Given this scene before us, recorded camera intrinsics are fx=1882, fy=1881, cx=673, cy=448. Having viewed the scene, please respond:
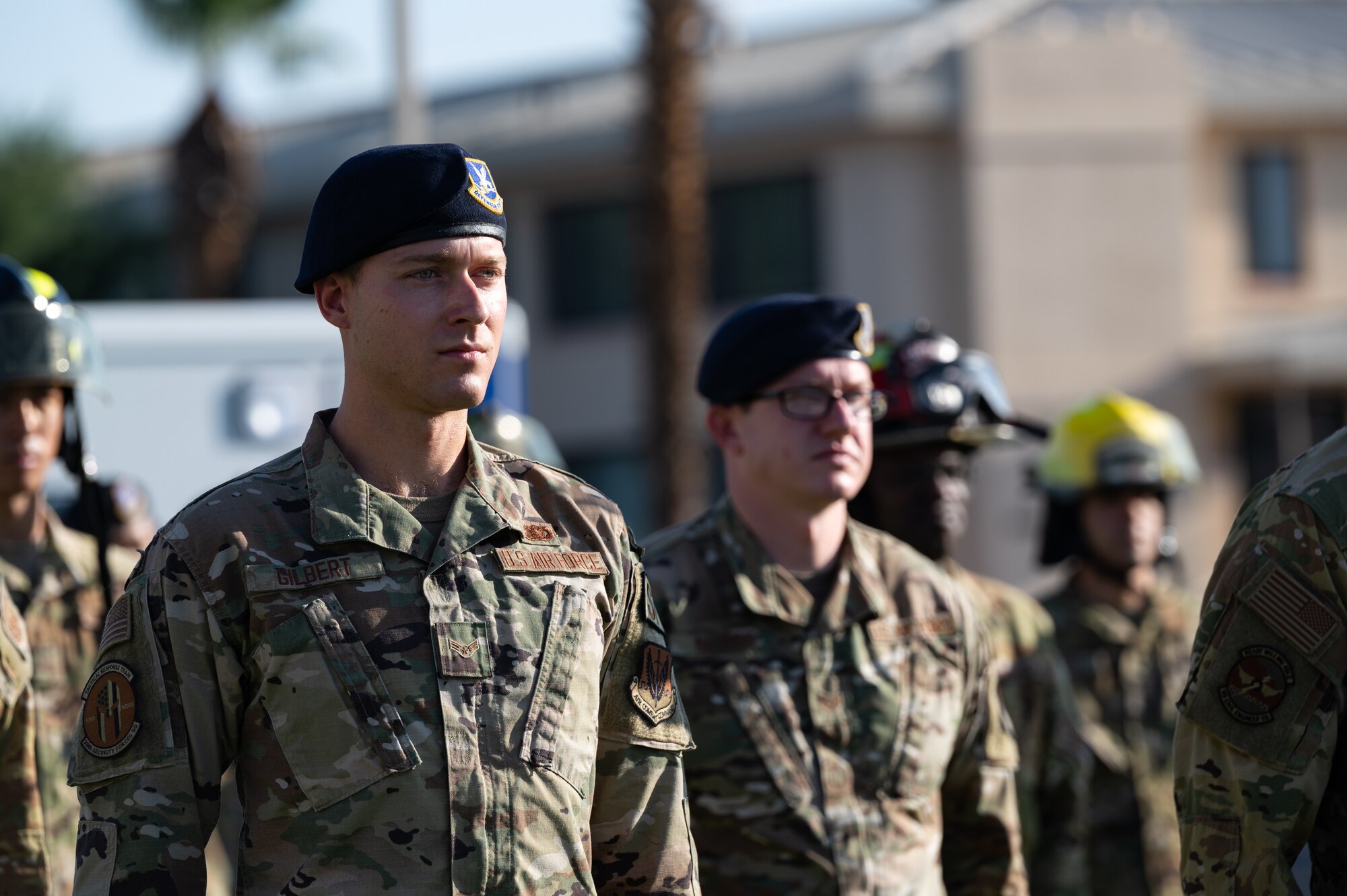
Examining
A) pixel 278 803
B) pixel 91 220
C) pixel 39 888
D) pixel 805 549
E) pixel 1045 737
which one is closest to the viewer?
pixel 278 803

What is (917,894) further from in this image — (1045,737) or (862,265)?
(862,265)

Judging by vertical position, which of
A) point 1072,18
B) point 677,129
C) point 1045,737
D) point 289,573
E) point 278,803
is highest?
point 1072,18

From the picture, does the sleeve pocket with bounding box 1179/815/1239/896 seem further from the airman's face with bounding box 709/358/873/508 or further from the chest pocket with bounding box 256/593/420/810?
the airman's face with bounding box 709/358/873/508

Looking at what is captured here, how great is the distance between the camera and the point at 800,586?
4570mm

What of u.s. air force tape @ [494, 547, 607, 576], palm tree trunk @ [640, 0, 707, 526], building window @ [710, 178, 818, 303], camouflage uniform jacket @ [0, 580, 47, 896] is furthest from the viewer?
building window @ [710, 178, 818, 303]

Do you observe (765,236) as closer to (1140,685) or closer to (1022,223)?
(1022,223)

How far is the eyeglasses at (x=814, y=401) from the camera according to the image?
460 centimetres

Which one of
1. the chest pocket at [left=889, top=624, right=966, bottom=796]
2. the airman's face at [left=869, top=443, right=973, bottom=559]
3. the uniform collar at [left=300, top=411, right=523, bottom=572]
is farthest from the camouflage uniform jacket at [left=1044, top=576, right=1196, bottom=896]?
the uniform collar at [left=300, top=411, right=523, bottom=572]

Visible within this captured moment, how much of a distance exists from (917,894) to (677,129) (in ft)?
46.7

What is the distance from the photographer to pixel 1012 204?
69.6 ft

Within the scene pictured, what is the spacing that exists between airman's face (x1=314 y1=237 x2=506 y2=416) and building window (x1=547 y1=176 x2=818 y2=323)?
18.0 m

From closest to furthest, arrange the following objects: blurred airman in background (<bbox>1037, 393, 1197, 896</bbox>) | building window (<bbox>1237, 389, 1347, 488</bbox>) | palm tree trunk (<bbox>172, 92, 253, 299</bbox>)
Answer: blurred airman in background (<bbox>1037, 393, 1197, 896</bbox>)
palm tree trunk (<bbox>172, 92, 253, 299</bbox>)
building window (<bbox>1237, 389, 1347, 488</bbox>)

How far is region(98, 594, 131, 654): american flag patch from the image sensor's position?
9.95ft

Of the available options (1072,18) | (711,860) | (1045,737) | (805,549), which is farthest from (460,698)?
(1072,18)
